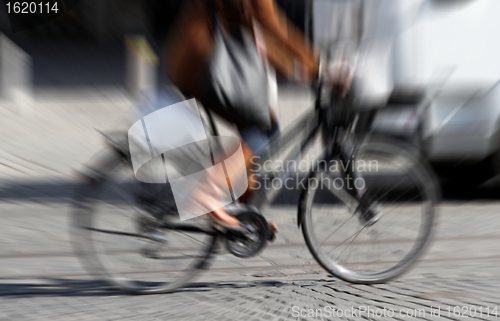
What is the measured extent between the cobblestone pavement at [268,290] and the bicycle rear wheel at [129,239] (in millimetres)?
105

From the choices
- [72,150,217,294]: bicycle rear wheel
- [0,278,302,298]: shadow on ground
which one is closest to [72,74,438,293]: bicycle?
[72,150,217,294]: bicycle rear wheel

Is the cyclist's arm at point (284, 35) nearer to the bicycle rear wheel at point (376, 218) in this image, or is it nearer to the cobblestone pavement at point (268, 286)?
the bicycle rear wheel at point (376, 218)

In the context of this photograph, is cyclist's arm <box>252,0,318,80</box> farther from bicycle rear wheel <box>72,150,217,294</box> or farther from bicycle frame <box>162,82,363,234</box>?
bicycle rear wheel <box>72,150,217,294</box>

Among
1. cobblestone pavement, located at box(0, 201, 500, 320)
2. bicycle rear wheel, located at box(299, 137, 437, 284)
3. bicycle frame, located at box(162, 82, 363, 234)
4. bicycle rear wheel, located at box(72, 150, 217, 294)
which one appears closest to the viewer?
cobblestone pavement, located at box(0, 201, 500, 320)

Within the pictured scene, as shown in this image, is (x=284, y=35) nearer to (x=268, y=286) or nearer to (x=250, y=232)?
(x=250, y=232)

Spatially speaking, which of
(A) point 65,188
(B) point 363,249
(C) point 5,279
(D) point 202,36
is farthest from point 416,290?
(A) point 65,188

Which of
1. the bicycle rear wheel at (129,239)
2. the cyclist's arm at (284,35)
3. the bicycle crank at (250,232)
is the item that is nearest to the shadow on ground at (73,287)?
the bicycle rear wheel at (129,239)

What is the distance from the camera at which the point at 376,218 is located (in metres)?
3.91

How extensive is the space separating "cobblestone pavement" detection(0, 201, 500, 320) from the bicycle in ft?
0.41

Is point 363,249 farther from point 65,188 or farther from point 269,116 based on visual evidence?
point 65,188

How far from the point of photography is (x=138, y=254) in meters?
3.75

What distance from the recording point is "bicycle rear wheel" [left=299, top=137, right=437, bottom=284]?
383 cm

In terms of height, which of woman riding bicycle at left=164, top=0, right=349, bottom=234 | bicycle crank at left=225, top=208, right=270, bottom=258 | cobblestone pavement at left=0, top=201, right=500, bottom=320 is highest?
woman riding bicycle at left=164, top=0, right=349, bottom=234

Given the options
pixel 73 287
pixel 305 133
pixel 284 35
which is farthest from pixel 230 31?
pixel 73 287
